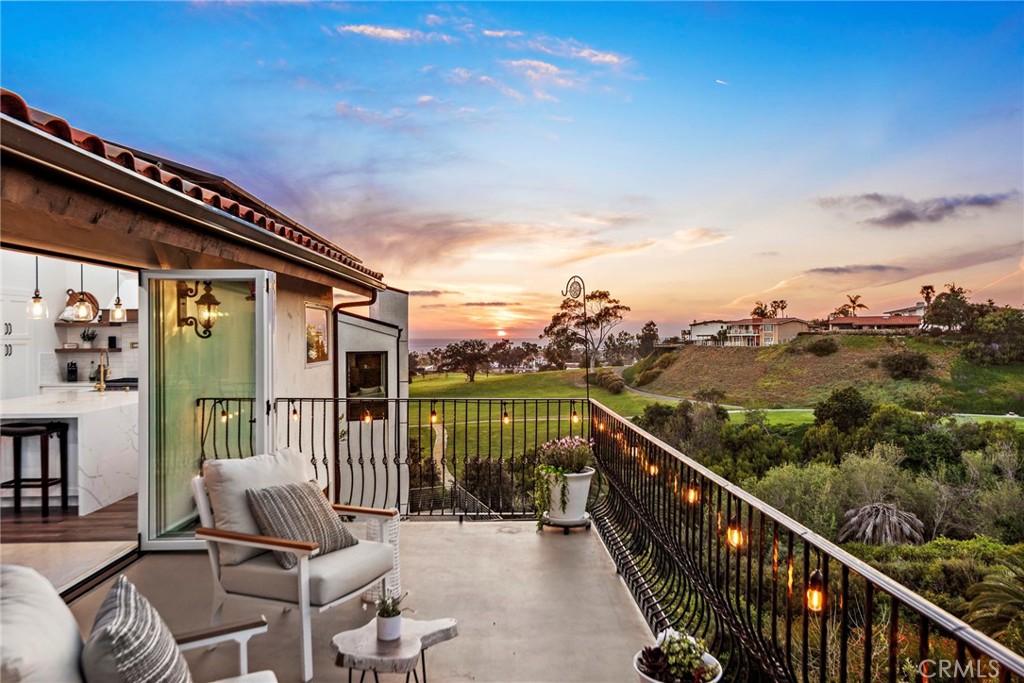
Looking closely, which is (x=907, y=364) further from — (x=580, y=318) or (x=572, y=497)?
(x=572, y=497)

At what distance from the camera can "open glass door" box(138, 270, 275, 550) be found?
473 cm

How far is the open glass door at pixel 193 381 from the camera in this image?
15.5 feet

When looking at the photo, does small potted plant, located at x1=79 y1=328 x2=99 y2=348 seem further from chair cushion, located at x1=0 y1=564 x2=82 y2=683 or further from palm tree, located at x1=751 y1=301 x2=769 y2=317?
palm tree, located at x1=751 y1=301 x2=769 y2=317

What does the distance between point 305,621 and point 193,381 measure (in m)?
2.86

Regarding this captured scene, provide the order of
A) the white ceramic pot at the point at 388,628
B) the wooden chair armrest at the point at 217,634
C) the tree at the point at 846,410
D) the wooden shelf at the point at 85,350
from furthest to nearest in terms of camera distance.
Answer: the tree at the point at 846,410 → the wooden shelf at the point at 85,350 → the white ceramic pot at the point at 388,628 → the wooden chair armrest at the point at 217,634

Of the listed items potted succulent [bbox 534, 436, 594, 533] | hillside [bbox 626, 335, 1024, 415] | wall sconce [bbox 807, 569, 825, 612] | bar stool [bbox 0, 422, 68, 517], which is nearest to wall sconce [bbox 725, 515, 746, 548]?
wall sconce [bbox 807, 569, 825, 612]

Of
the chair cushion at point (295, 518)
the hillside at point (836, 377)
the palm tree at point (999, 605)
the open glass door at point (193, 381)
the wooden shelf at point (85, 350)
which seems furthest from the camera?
the hillside at point (836, 377)

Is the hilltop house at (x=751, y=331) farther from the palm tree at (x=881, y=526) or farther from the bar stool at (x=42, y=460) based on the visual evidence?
the bar stool at (x=42, y=460)

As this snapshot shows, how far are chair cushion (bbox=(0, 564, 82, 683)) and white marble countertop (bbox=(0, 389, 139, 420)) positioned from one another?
463 centimetres

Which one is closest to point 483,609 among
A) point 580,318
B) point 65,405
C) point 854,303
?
point 65,405

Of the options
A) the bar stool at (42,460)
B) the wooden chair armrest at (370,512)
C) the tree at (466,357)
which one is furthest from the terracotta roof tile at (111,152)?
the tree at (466,357)

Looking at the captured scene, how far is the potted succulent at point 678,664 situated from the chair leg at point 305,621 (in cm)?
147

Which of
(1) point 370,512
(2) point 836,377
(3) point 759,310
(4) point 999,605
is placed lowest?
(4) point 999,605

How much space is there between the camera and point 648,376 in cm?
2533
